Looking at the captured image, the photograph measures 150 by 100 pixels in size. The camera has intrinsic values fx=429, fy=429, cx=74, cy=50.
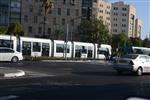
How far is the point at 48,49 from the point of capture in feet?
200

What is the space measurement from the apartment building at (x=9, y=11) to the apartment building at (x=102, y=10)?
31.0 m

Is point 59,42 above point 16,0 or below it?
below

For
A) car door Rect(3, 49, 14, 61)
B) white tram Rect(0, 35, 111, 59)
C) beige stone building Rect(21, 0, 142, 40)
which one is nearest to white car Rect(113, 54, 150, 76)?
car door Rect(3, 49, 14, 61)

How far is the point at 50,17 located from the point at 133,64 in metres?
115

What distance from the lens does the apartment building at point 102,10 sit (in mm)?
156750

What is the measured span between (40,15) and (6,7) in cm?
1776

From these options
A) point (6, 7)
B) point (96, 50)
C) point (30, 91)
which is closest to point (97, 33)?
point (6, 7)

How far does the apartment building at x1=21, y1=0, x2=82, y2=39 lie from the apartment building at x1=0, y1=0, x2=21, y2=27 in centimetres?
255

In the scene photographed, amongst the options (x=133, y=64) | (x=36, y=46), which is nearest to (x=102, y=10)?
(x=36, y=46)

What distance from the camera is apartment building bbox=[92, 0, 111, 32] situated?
514 feet

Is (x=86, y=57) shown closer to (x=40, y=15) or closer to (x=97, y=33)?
(x=97, y=33)

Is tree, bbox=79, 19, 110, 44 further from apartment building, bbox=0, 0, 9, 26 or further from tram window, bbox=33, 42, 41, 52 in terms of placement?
tram window, bbox=33, 42, 41, 52

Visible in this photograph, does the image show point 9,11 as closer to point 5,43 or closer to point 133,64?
point 5,43

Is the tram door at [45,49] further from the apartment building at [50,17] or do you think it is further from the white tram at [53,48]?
the apartment building at [50,17]
